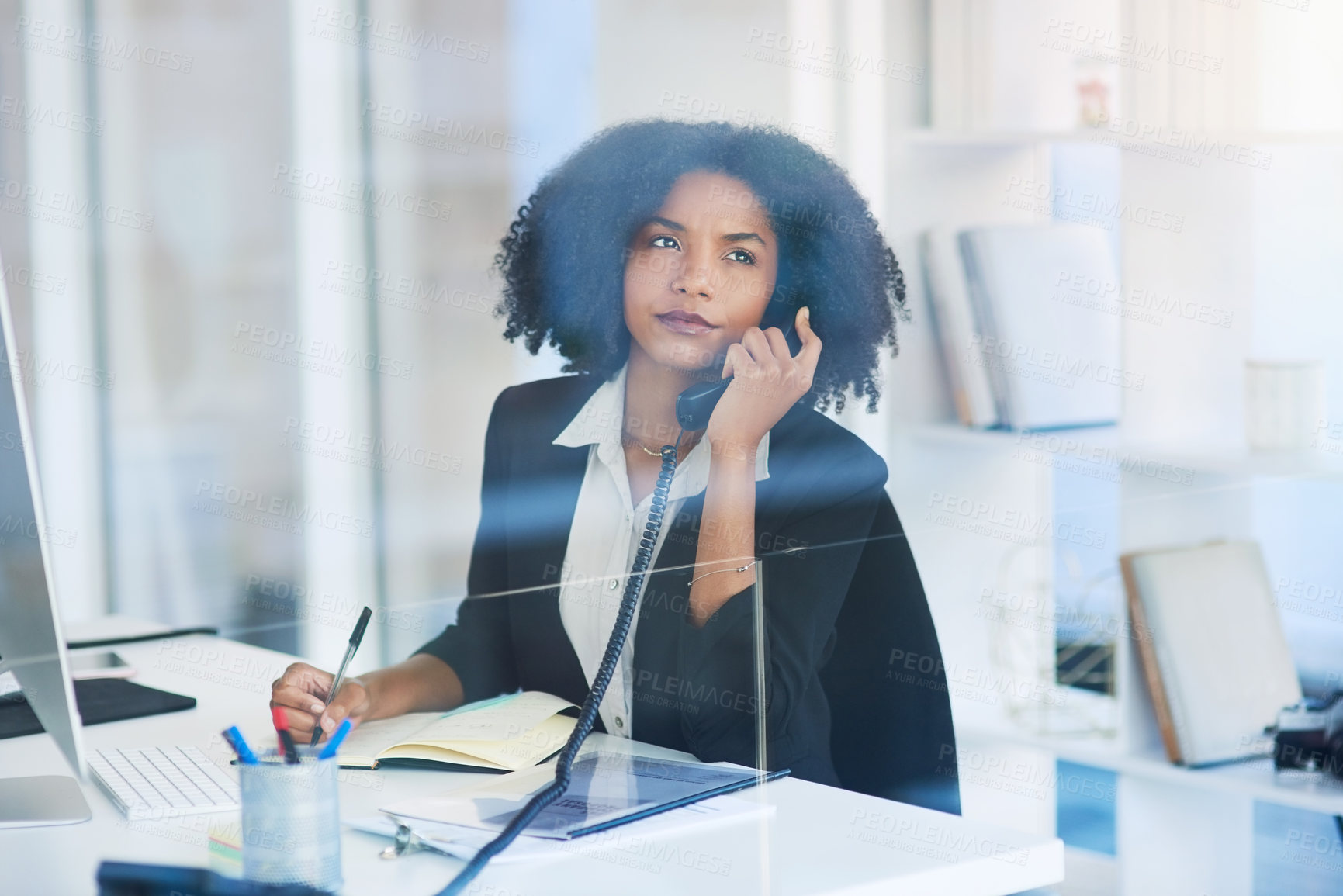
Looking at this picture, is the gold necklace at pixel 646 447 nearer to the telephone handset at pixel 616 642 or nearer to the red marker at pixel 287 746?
the telephone handset at pixel 616 642

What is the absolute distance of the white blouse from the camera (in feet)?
3.51

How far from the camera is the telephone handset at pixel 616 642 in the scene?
34.3 inches

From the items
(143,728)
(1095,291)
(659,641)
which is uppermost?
(1095,291)

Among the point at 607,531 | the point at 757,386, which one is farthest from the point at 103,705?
the point at 757,386

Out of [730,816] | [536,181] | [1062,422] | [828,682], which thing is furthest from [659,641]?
[536,181]

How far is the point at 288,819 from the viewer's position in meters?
0.81

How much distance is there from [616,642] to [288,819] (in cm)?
31

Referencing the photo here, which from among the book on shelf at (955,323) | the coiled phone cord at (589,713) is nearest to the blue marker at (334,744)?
the coiled phone cord at (589,713)

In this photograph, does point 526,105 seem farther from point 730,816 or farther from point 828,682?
point 730,816

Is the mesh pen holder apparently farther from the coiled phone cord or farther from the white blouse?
the white blouse

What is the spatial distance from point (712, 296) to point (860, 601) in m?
0.45

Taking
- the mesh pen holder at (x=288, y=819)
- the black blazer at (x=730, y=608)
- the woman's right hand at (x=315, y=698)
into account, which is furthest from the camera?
the woman's right hand at (x=315, y=698)

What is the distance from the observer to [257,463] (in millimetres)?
2453

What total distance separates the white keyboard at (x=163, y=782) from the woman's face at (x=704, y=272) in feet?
2.51
